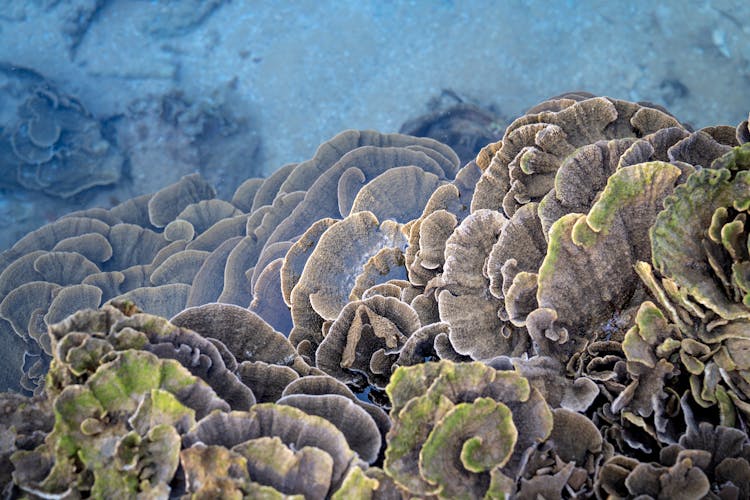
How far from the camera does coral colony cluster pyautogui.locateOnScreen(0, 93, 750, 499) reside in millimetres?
1443

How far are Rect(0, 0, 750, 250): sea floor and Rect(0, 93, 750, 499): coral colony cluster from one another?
17.5 ft

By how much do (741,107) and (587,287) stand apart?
7.10 m

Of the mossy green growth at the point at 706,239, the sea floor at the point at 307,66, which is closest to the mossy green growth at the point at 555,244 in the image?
the mossy green growth at the point at 706,239

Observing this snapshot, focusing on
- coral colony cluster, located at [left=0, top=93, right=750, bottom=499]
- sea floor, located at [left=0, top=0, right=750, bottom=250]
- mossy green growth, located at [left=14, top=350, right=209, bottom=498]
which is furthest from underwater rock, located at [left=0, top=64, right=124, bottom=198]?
mossy green growth, located at [left=14, top=350, right=209, bottom=498]

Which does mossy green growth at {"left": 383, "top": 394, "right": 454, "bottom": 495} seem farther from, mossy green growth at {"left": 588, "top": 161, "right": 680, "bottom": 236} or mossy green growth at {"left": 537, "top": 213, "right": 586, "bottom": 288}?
mossy green growth at {"left": 588, "top": 161, "right": 680, "bottom": 236}

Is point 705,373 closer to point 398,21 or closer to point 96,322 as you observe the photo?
point 96,322

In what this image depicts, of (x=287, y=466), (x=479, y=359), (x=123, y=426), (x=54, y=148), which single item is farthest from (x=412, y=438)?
(x=54, y=148)

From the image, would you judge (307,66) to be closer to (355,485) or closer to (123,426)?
(123,426)

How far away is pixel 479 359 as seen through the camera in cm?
201

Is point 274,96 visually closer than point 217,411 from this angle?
No

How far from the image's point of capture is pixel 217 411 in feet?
4.81

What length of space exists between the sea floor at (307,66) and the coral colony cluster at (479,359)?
533 cm

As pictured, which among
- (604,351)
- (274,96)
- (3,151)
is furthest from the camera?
(274,96)

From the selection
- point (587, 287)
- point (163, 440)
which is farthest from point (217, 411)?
point (587, 287)
